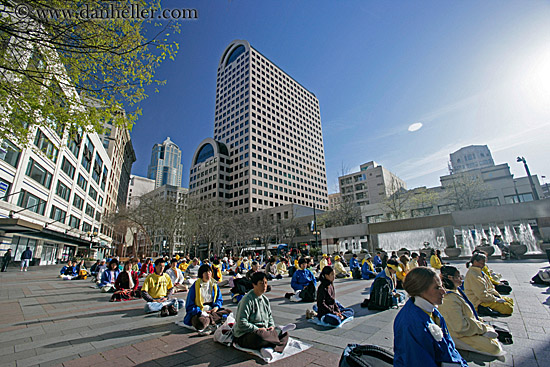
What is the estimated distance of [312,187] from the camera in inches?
3627

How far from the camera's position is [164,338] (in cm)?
462

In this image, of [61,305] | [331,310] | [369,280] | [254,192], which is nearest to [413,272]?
[331,310]

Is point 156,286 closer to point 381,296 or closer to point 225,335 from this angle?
point 225,335

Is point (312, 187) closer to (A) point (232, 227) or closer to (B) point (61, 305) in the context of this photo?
(A) point (232, 227)

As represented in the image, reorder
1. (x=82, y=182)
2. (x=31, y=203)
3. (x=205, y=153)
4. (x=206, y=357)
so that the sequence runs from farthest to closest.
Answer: (x=205, y=153)
(x=82, y=182)
(x=31, y=203)
(x=206, y=357)

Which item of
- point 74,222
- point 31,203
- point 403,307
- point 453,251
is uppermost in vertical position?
point 31,203

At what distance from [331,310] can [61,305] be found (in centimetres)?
846

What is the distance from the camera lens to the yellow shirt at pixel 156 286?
7.56 meters

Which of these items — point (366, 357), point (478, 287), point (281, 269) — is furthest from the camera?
point (281, 269)

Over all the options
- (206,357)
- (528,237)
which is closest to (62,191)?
(206,357)

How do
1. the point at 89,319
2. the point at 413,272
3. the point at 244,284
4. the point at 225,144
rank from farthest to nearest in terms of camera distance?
the point at 225,144, the point at 244,284, the point at 89,319, the point at 413,272

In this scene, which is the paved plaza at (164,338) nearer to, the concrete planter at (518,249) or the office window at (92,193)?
the concrete planter at (518,249)

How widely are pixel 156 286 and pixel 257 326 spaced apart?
4.91m

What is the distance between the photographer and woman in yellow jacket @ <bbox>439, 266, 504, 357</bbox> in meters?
3.41
